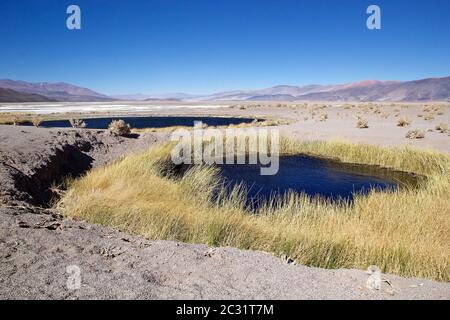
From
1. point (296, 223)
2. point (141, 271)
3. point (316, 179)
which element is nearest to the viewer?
point (141, 271)

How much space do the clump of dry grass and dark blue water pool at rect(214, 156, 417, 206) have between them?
2.36m

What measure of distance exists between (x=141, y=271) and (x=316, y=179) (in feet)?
33.6

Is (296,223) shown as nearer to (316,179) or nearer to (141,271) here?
(141,271)

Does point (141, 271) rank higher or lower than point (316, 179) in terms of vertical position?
higher

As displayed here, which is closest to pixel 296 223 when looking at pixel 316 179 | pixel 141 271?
pixel 141 271

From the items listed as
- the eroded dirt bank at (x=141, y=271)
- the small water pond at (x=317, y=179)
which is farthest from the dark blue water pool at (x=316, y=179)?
the eroded dirt bank at (x=141, y=271)

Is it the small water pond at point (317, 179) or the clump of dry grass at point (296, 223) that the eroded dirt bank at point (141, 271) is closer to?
the clump of dry grass at point (296, 223)

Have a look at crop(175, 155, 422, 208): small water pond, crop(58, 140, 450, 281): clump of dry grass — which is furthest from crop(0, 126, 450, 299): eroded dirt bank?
crop(175, 155, 422, 208): small water pond

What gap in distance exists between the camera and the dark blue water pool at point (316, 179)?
11.9 m

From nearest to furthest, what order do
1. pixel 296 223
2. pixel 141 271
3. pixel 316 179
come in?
pixel 141 271
pixel 296 223
pixel 316 179

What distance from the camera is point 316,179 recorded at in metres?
13.6

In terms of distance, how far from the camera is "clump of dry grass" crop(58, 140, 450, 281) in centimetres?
575

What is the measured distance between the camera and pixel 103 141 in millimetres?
16250
